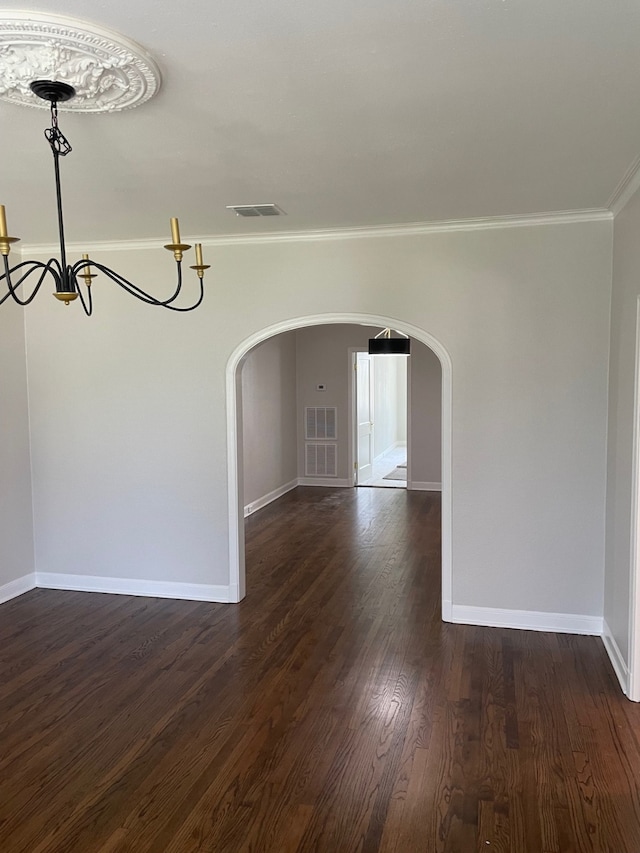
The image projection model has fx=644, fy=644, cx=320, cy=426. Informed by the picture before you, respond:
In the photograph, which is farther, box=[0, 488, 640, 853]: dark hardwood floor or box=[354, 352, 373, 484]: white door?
box=[354, 352, 373, 484]: white door

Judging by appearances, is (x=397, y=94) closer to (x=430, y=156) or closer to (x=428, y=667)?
(x=430, y=156)

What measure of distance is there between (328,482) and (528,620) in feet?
19.0

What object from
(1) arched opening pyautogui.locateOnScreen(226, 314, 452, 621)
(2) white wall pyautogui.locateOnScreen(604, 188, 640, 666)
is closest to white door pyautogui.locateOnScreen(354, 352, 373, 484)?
(1) arched opening pyautogui.locateOnScreen(226, 314, 452, 621)

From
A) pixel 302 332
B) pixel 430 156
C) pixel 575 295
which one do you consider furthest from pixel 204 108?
pixel 302 332

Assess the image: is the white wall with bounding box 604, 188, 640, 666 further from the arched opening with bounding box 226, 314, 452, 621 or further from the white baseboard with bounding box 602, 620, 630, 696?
the arched opening with bounding box 226, 314, 452, 621

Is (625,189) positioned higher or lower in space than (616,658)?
higher

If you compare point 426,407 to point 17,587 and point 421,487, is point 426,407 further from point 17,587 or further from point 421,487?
point 17,587

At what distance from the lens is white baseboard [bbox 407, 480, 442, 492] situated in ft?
31.1

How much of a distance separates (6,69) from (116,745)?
281cm

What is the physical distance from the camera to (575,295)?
412 cm

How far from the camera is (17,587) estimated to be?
16.8ft

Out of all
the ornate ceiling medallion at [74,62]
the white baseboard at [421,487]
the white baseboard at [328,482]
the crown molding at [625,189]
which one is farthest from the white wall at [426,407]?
the ornate ceiling medallion at [74,62]

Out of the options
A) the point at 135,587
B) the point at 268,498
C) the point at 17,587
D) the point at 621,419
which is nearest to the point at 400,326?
the point at 621,419

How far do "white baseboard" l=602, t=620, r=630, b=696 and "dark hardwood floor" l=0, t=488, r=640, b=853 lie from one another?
72 millimetres
